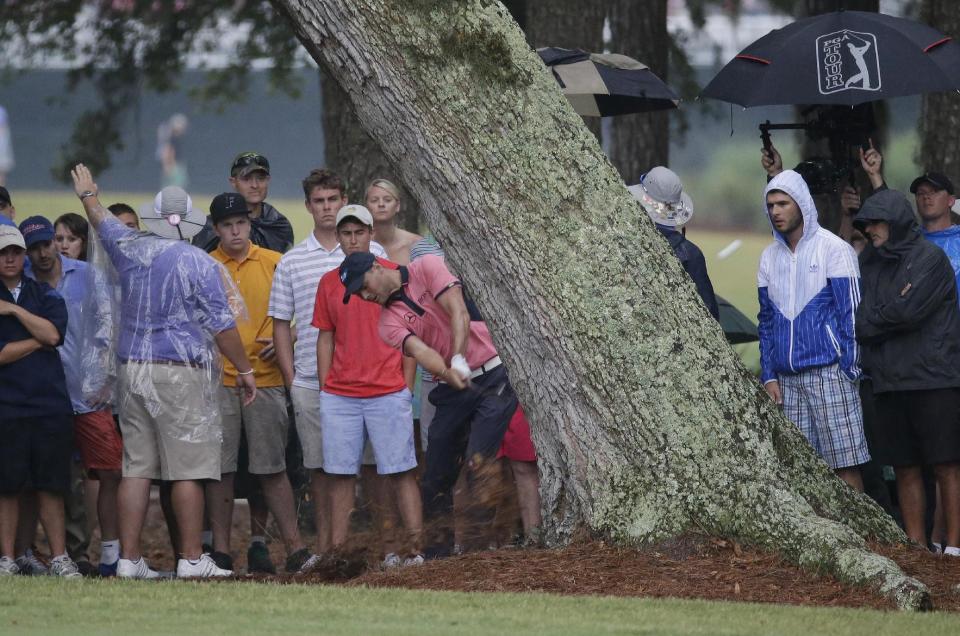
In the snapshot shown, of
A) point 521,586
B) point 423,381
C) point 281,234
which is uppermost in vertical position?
point 281,234

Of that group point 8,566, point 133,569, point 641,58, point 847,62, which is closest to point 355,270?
point 133,569

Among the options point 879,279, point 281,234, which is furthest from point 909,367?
point 281,234

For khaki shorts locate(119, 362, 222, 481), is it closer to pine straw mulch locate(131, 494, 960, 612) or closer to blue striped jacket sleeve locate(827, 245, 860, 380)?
pine straw mulch locate(131, 494, 960, 612)

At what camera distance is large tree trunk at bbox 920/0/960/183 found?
483 inches

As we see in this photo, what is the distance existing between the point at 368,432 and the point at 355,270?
1.20 m

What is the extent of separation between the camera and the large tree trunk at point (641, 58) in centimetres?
1486

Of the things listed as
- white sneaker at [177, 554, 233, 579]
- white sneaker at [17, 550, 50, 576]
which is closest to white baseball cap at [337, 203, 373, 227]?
white sneaker at [177, 554, 233, 579]

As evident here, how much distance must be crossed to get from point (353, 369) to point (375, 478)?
88 cm

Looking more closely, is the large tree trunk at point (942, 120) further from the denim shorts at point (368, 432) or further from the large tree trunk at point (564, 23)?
the denim shorts at point (368, 432)

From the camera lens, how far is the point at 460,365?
870cm

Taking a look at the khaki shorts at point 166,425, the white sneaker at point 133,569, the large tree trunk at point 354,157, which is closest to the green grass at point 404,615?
the white sneaker at point 133,569

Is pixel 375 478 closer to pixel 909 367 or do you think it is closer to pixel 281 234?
pixel 281 234

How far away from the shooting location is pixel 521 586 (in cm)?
753

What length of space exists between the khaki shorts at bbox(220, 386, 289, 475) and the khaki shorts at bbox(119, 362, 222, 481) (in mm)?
844
